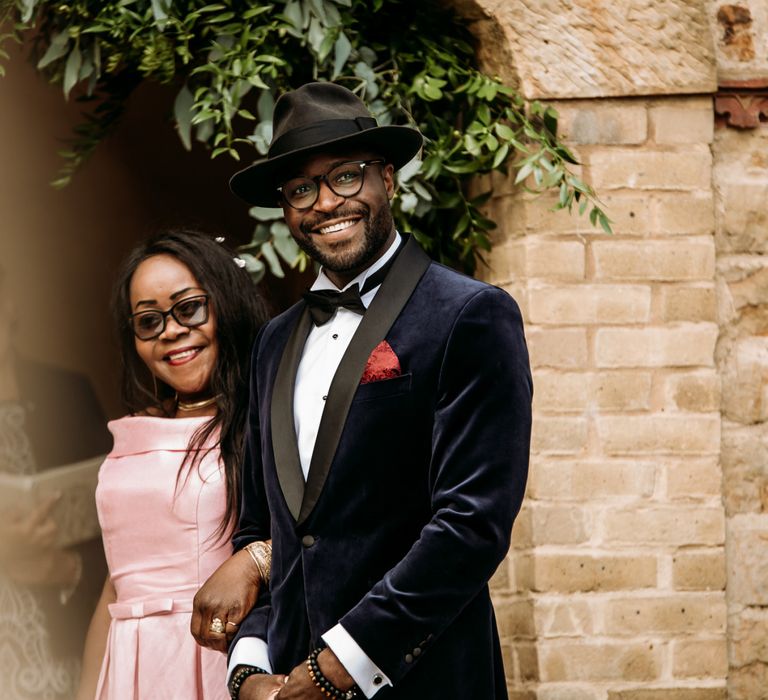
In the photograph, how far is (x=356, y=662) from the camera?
7.11 feet

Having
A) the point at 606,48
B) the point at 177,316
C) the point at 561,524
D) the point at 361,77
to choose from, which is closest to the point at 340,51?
the point at 361,77

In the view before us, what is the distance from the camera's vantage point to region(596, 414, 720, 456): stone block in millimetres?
3545

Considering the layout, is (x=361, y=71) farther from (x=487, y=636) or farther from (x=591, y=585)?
(x=487, y=636)

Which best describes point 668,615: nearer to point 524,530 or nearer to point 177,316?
point 524,530

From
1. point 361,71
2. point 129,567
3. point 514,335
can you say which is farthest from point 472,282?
point 361,71

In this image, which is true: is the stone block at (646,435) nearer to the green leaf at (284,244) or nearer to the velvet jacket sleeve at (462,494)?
the green leaf at (284,244)

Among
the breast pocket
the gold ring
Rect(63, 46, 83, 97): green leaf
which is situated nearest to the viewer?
the breast pocket

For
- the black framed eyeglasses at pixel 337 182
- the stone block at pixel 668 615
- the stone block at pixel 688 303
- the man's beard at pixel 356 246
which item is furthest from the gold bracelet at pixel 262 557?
the stone block at pixel 688 303

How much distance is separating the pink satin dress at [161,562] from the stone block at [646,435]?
3.99 feet

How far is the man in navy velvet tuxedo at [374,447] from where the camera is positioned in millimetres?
2172

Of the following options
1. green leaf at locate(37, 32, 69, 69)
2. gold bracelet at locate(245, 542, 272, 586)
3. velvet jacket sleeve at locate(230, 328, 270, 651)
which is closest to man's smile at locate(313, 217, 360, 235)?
velvet jacket sleeve at locate(230, 328, 270, 651)

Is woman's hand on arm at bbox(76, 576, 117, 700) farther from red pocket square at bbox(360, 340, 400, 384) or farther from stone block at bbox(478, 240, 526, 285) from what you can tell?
stone block at bbox(478, 240, 526, 285)

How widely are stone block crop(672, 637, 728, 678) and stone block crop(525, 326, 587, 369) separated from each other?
35.4 inches

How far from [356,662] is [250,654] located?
34 centimetres
